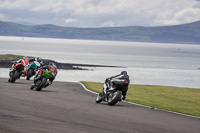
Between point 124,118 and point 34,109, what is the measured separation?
3.15 metres

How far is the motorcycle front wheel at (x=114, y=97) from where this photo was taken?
15623mm

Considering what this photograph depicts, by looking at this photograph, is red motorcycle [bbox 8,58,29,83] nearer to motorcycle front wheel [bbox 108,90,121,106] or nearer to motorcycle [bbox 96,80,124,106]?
motorcycle [bbox 96,80,124,106]

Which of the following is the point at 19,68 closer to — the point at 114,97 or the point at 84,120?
the point at 114,97

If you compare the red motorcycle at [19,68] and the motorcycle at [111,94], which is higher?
the red motorcycle at [19,68]

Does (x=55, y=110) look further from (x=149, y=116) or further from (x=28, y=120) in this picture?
(x=149, y=116)

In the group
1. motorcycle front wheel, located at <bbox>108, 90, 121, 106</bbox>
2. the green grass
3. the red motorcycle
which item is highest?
the red motorcycle

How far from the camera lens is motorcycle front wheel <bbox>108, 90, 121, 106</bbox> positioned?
15.6 meters

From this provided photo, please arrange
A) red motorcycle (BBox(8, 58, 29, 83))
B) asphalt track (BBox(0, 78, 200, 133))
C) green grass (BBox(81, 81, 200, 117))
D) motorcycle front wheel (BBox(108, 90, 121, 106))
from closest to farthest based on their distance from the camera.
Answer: asphalt track (BBox(0, 78, 200, 133)) < motorcycle front wheel (BBox(108, 90, 121, 106)) < green grass (BBox(81, 81, 200, 117)) < red motorcycle (BBox(8, 58, 29, 83))

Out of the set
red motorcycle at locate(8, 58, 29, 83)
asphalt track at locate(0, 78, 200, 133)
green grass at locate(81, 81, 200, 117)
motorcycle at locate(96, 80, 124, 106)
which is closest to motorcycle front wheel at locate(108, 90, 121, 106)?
motorcycle at locate(96, 80, 124, 106)

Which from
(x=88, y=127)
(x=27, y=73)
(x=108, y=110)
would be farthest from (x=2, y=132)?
(x=27, y=73)

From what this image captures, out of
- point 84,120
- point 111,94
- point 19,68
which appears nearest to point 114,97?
point 111,94

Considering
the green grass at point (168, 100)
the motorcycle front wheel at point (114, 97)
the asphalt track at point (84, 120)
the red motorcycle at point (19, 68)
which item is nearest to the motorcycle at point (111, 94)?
the motorcycle front wheel at point (114, 97)

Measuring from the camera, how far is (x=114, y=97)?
51.6ft

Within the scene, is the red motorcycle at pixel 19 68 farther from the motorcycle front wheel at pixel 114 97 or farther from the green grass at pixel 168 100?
the motorcycle front wheel at pixel 114 97
